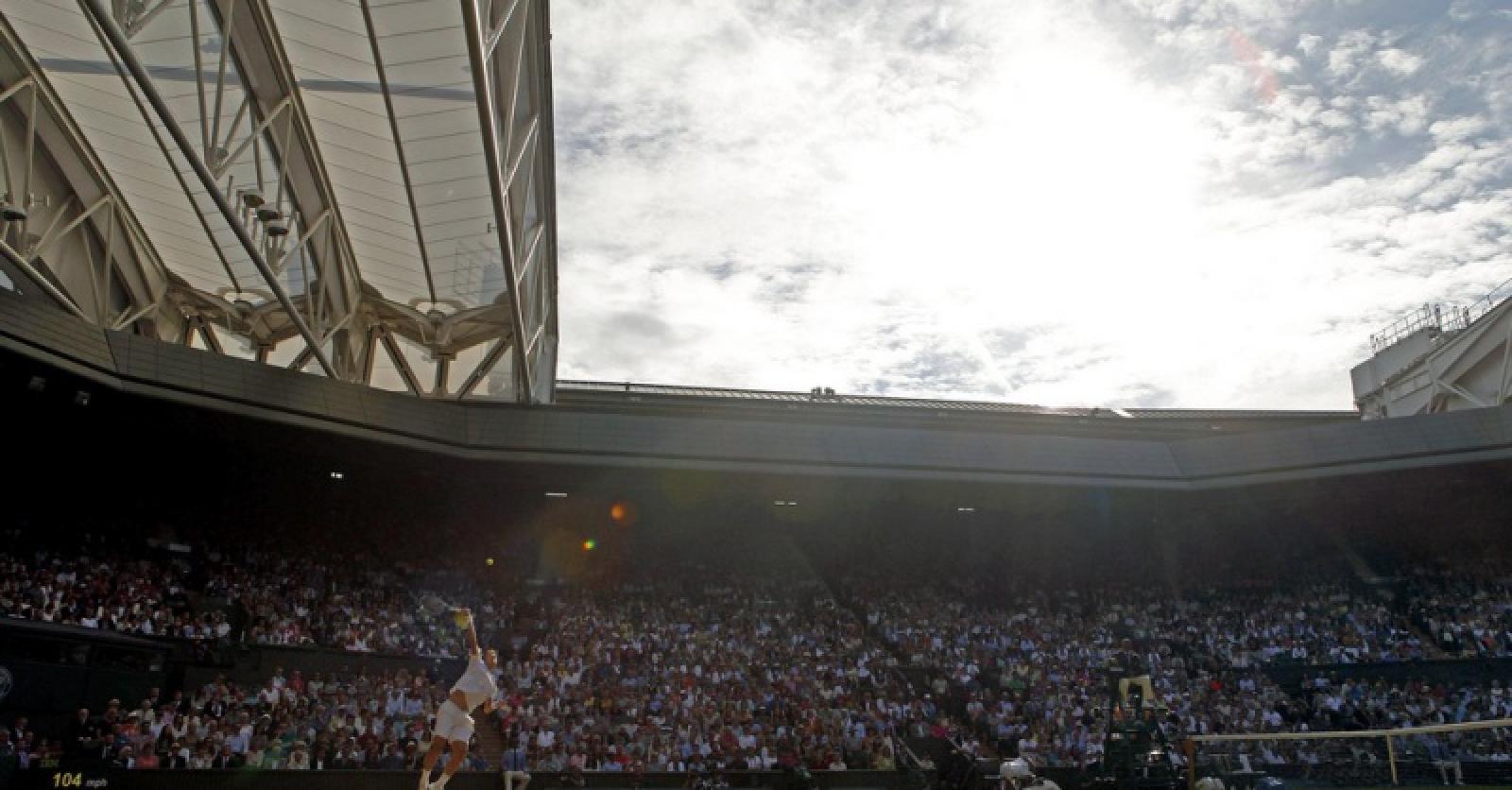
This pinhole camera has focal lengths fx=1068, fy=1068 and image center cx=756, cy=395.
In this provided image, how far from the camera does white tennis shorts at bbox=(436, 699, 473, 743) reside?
454 inches

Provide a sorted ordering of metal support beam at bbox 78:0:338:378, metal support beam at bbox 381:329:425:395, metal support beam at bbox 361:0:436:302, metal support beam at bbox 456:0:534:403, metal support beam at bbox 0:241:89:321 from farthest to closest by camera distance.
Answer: metal support beam at bbox 381:329:425:395 < metal support beam at bbox 0:241:89:321 < metal support beam at bbox 361:0:436:302 < metal support beam at bbox 456:0:534:403 < metal support beam at bbox 78:0:338:378

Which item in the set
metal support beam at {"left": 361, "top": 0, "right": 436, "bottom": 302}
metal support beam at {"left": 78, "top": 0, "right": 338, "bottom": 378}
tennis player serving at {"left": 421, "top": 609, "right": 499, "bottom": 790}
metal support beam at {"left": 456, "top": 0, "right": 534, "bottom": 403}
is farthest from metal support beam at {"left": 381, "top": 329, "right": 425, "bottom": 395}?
tennis player serving at {"left": 421, "top": 609, "right": 499, "bottom": 790}

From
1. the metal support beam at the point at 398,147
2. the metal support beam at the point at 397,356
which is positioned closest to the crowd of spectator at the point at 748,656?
the metal support beam at the point at 397,356

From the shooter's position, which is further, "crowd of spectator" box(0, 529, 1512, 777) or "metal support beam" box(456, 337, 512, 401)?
"metal support beam" box(456, 337, 512, 401)

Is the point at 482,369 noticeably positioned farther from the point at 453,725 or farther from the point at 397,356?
the point at 453,725

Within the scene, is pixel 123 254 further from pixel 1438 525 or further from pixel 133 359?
pixel 1438 525

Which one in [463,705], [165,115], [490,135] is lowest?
[463,705]

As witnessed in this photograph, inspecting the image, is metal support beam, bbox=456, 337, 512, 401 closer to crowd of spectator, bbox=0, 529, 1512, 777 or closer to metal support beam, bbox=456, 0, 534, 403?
metal support beam, bbox=456, 0, 534, 403

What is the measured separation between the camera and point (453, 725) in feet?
37.9

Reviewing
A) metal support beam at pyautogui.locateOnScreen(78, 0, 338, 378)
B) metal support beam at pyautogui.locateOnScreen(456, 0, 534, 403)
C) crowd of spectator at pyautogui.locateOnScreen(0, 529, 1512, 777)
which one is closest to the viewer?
metal support beam at pyautogui.locateOnScreen(78, 0, 338, 378)

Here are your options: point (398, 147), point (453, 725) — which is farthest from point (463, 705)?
point (398, 147)

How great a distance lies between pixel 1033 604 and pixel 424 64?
25.8 meters

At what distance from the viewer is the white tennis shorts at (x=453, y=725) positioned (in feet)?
37.8

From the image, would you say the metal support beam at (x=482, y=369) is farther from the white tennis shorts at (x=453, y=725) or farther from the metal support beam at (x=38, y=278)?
the white tennis shorts at (x=453, y=725)
